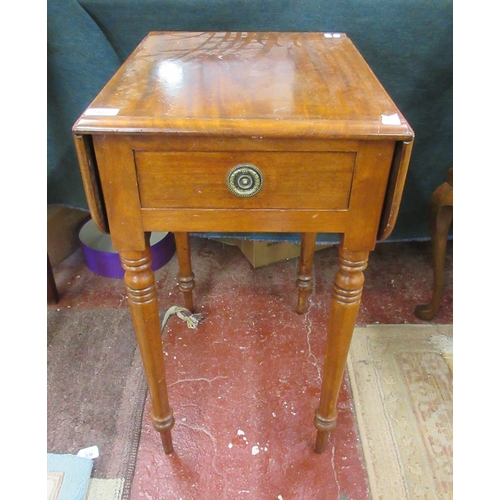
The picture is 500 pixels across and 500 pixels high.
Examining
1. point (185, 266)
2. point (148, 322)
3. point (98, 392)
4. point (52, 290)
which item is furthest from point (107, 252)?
point (148, 322)

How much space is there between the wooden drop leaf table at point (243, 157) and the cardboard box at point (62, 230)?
83cm

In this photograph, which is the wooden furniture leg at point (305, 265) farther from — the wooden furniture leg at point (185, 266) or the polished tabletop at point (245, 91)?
the polished tabletop at point (245, 91)

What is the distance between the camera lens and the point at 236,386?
113 cm

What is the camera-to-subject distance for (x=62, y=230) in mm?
1543

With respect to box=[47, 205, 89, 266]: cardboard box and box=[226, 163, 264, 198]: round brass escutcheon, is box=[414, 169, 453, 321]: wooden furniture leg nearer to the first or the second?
box=[226, 163, 264, 198]: round brass escutcheon

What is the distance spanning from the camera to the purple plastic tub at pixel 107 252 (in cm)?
146

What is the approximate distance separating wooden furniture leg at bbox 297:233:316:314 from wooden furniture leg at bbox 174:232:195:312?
11.4 inches

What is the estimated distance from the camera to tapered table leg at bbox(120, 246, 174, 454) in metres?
0.74

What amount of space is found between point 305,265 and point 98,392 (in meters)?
0.60

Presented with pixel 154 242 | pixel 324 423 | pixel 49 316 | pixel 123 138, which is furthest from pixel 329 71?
pixel 49 316

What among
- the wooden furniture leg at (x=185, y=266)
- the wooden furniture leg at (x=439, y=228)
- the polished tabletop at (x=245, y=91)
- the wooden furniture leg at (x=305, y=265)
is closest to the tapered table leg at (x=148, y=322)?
the polished tabletop at (x=245, y=91)

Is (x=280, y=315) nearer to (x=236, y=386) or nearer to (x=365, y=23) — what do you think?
(x=236, y=386)

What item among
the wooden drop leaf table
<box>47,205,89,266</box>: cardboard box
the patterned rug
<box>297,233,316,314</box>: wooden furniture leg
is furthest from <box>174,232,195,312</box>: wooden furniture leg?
<box>47,205,89,266</box>: cardboard box

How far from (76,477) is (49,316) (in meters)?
0.54
